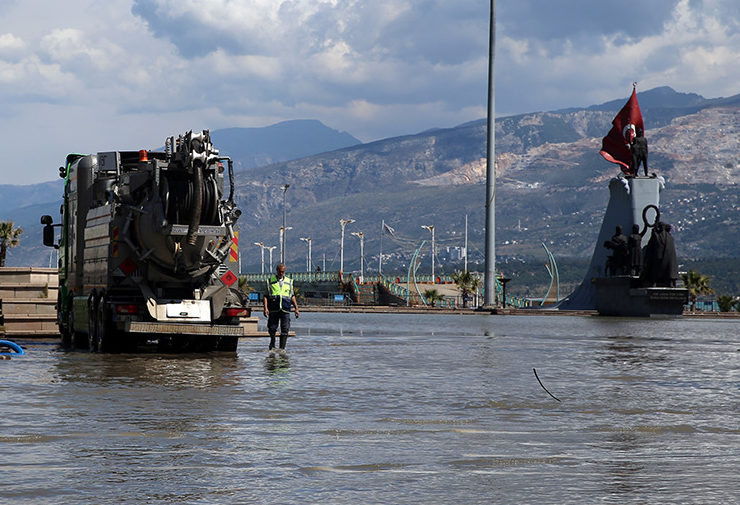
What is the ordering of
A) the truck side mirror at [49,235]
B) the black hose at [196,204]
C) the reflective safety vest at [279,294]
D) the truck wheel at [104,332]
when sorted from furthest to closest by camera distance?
the truck side mirror at [49,235], the reflective safety vest at [279,294], the truck wheel at [104,332], the black hose at [196,204]

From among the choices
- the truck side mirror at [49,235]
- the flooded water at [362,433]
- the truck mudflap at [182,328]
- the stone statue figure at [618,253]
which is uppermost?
the stone statue figure at [618,253]

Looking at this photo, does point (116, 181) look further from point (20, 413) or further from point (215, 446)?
point (215, 446)

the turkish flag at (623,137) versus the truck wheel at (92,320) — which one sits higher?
the turkish flag at (623,137)

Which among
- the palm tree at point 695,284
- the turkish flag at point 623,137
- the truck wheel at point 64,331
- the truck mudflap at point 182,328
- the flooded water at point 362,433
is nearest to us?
the flooded water at point 362,433

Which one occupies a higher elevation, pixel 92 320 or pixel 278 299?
pixel 278 299

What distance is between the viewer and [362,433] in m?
9.84

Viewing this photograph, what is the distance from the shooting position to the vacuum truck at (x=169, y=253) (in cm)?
1936

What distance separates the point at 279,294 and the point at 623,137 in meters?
56.1

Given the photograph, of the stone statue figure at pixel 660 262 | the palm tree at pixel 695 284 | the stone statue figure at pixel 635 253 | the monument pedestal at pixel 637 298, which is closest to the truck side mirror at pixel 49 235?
the monument pedestal at pixel 637 298

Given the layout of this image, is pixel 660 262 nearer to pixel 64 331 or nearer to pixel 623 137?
pixel 623 137

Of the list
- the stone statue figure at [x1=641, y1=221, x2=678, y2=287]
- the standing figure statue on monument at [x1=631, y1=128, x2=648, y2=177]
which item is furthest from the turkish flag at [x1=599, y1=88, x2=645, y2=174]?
the stone statue figure at [x1=641, y1=221, x2=678, y2=287]

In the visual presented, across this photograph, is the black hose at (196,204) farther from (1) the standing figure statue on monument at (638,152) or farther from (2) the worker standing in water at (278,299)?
(1) the standing figure statue on monument at (638,152)

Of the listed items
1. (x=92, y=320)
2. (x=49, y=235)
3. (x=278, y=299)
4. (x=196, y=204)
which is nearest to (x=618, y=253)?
(x=49, y=235)

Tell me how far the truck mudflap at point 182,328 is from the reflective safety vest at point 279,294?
46.7 inches
